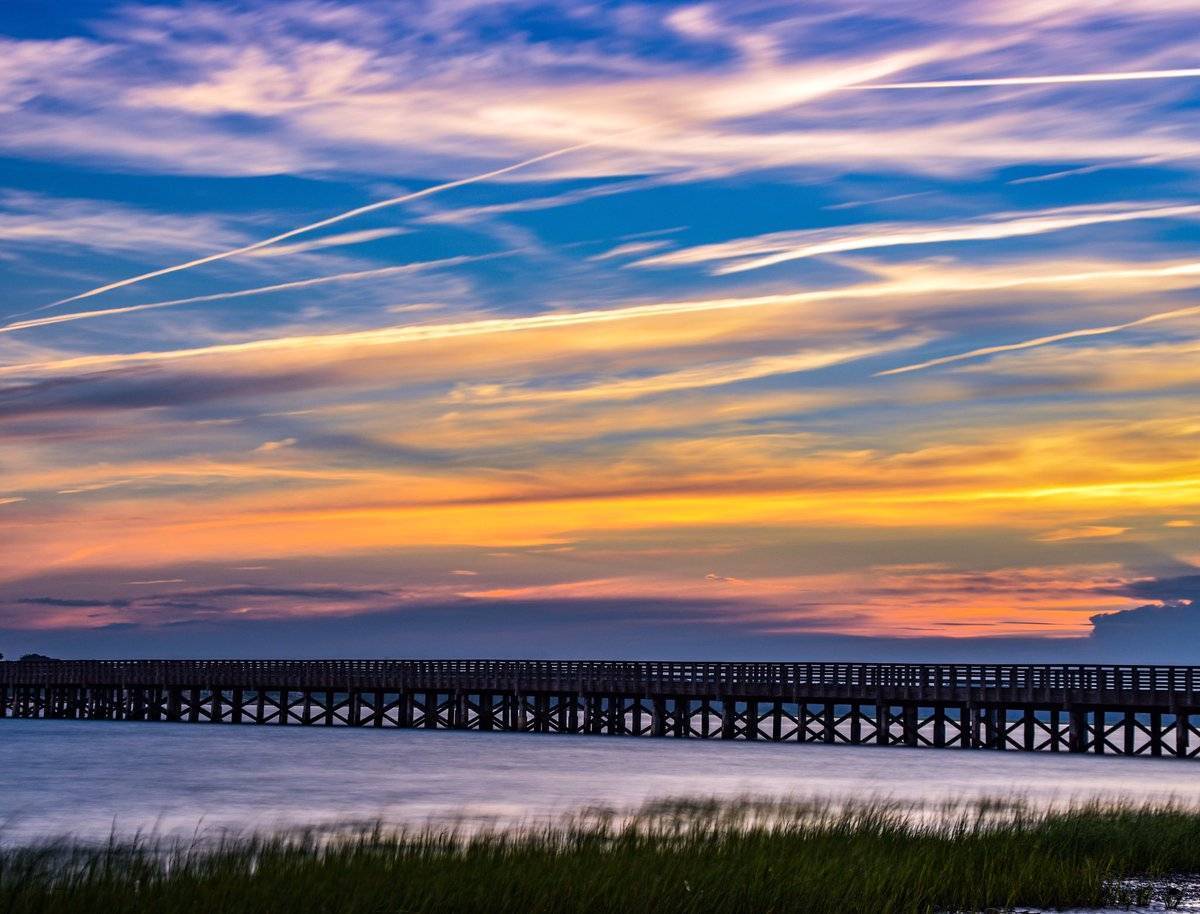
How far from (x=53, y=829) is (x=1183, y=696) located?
129 feet

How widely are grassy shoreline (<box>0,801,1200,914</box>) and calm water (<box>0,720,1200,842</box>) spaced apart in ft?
42.7

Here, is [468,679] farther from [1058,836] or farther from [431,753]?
[1058,836]

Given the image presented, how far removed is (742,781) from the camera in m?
49.9

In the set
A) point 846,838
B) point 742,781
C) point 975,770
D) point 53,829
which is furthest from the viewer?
point 975,770

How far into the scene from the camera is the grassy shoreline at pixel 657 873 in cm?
1628

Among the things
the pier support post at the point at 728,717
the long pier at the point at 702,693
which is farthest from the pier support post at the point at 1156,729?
the pier support post at the point at 728,717

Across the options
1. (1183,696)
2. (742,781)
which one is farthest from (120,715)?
(1183,696)

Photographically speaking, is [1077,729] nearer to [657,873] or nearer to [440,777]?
[440,777]

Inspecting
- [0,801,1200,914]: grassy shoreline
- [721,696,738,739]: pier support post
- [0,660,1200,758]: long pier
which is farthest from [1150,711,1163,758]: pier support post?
[0,801,1200,914]: grassy shoreline

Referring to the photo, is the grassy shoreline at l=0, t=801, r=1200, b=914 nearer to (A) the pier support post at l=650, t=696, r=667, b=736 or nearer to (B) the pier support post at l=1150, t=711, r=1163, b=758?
(B) the pier support post at l=1150, t=711, r=1163, b=758

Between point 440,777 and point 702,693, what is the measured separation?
62.6ft

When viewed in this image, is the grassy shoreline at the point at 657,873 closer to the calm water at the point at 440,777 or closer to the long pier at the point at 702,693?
the calm water at the point at 440,777

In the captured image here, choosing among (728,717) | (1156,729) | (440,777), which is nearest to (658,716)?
(728,717)

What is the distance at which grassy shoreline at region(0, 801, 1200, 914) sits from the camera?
1628 centimetres
